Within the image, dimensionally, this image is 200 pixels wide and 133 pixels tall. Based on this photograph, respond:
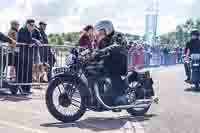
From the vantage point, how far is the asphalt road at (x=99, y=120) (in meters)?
7.25

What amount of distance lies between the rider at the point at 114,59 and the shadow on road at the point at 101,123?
0.38 metres

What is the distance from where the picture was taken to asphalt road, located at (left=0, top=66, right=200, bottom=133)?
23.8ft

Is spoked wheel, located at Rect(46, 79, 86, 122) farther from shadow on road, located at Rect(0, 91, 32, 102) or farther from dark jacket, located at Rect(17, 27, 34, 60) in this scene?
dark jacket, located at Rect(17, 27, 34, 60)

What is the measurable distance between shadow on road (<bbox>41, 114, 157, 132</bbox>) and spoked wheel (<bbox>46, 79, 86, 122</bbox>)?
150 millimetres

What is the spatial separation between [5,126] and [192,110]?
4.13 metres

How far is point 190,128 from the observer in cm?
757

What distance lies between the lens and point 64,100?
763 cm

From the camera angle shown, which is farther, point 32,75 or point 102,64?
point 32,75

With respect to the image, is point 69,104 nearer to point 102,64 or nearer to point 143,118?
point 102,64

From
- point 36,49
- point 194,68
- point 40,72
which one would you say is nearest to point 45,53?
point 40,72

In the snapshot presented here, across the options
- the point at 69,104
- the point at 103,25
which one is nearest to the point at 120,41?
the point at 103,25

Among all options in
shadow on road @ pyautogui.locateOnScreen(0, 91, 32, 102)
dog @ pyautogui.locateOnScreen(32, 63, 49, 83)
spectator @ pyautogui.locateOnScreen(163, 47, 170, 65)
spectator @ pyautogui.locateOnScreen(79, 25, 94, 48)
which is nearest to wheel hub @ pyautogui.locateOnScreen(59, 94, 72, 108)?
shadow on road @ pyautogui.locateOnScreen(0, 91, 32, 102)

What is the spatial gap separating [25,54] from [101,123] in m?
3.90

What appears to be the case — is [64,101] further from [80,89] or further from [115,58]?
[115,58]
